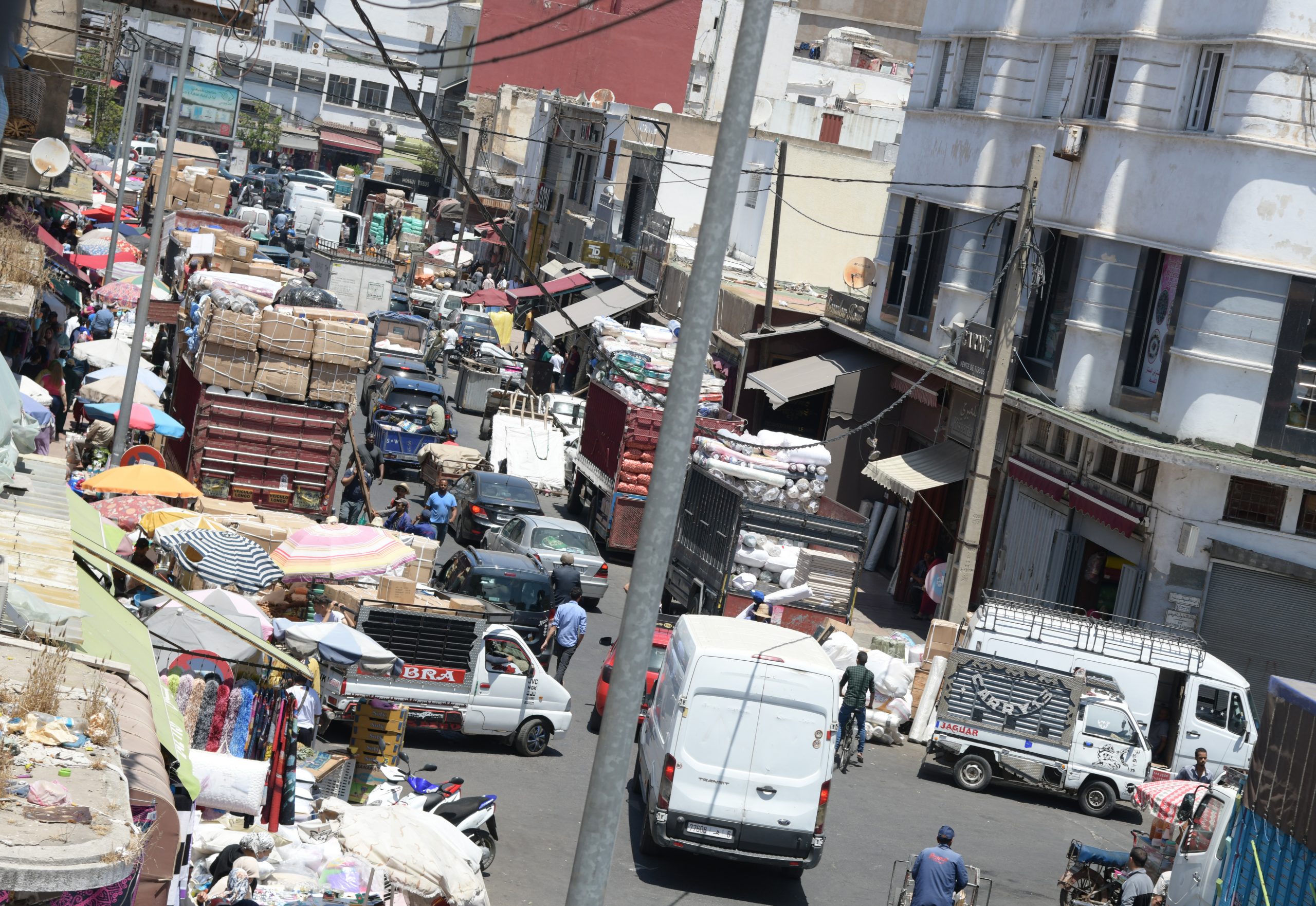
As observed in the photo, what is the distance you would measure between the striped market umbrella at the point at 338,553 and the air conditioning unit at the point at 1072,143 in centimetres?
1318

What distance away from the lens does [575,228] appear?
55.7 metres

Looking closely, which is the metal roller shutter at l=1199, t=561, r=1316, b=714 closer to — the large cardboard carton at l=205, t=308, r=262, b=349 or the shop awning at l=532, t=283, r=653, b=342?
the large cardboard carton at l=205, t=308, r=262, b=349

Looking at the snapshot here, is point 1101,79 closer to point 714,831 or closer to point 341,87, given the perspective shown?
point 714,831

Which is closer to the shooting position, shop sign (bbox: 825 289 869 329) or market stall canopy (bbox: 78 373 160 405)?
market stall canopy (bbox: 78 373 160 405)

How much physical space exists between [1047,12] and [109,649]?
2255 centimetres

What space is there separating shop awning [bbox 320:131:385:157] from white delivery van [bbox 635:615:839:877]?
313 ft

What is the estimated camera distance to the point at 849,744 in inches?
727

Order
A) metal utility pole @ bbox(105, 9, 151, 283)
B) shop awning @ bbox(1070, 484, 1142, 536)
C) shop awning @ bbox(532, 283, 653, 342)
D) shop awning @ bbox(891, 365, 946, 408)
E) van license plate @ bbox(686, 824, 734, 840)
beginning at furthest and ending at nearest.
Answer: shop awning @ bbox(532, 283, 653, 342), metal utility pole @ bbox(105, 9, 151, 283), shop awning @ bbox(891, 365, 946, 408), shop awning @ bbox(1070, 484, 1142, 536), van license plate @ bbox(686, 824, 734, 840)

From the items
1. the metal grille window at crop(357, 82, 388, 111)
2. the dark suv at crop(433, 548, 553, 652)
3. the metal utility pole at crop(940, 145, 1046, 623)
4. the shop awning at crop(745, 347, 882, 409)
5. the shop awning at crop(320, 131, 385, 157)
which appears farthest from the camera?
the metal grille window at crop(357, 82, 388, 111)

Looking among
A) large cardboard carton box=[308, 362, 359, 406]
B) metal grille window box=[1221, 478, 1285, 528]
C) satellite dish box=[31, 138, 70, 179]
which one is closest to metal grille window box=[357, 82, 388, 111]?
large cardboard carton box=[308, 362, 359, 406]

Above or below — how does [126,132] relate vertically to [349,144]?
below

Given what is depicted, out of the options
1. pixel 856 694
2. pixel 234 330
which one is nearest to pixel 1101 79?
pixel 856 694

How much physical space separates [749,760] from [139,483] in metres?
10.9

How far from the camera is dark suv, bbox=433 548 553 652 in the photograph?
2012 centimetres
